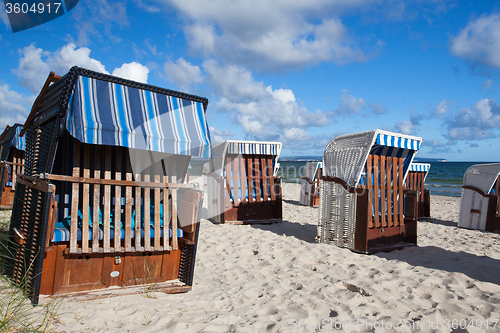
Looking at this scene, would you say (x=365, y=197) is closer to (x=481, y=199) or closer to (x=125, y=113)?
(x=125, y=113)

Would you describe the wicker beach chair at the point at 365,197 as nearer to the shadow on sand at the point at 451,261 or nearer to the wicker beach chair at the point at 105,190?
the shadow on sand at the point at 451,261

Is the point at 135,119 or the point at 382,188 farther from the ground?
the point at 135,119

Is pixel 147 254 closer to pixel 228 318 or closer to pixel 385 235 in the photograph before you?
pixel 228 318

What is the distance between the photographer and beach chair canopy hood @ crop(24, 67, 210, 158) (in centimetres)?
320

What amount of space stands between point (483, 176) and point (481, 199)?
658 mm

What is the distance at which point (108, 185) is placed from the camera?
11.4 feet

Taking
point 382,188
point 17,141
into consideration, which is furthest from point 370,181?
point 17,141

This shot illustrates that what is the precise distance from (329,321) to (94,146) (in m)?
3.33

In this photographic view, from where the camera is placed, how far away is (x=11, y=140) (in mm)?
9094

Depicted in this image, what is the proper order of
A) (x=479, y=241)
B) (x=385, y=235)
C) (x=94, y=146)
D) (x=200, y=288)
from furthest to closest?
(x=479, y=241), (x=385, y=235), (x=200, y=288), (x=94, y=146)

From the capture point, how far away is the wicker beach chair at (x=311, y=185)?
12.9 meters

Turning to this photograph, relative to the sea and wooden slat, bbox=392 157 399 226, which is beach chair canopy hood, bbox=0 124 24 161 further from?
wooden slat, bbox=392 157 399 226

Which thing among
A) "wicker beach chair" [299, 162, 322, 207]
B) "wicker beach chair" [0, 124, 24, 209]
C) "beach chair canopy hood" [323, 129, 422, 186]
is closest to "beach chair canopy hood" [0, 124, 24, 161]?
"wicker beach chair" [0, 124, 24, 209]

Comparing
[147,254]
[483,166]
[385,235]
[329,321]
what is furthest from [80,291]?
[483,166]
